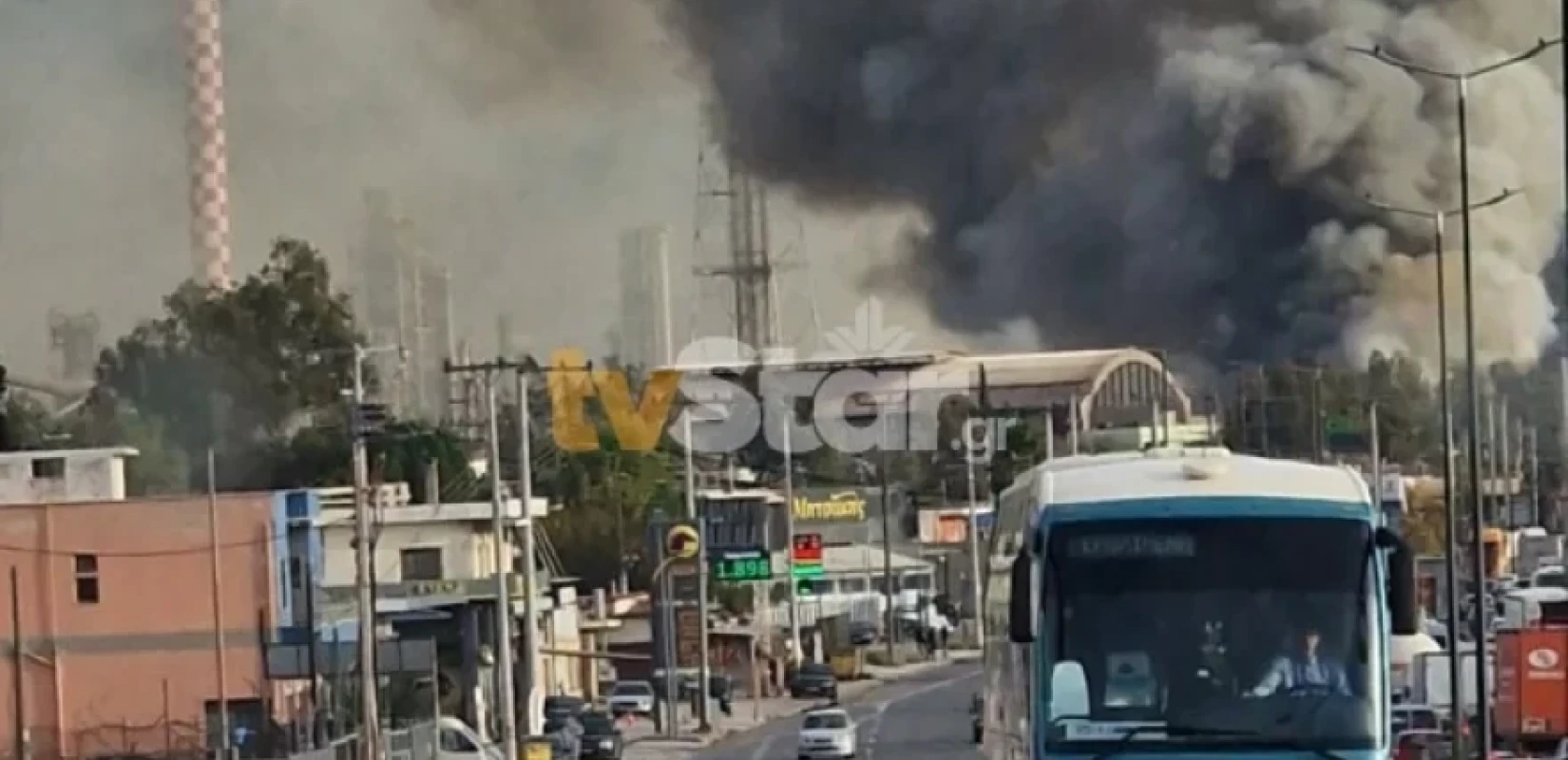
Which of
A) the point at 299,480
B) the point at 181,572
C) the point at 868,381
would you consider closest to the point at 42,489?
the point at 181,572

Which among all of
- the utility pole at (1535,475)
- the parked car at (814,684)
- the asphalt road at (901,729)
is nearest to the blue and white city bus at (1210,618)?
the asphalt road at (901,729)

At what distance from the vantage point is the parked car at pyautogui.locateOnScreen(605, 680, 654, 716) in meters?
48.1

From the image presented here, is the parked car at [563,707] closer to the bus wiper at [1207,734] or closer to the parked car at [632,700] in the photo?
the parked car at [632,700]

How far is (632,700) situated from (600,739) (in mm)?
11180

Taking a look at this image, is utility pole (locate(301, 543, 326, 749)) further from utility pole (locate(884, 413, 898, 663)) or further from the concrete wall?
utility pole (locate(884, 413, 898, 663))

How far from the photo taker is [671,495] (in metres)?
64.9

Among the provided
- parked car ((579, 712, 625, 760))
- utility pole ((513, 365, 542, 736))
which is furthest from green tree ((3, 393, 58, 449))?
parked car ((579, 712, 625, 760))

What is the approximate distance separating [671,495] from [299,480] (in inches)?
496

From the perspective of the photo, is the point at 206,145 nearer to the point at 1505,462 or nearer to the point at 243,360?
the point at 243,360

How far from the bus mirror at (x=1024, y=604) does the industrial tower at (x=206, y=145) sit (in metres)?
43.7

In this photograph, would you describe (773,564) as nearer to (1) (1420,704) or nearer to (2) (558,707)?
(2) (558,707)

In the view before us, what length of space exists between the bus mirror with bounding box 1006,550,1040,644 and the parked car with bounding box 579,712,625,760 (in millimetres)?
24134

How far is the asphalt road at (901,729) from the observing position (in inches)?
1389

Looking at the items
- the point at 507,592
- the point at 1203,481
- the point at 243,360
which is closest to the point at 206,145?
the point at 243,360
